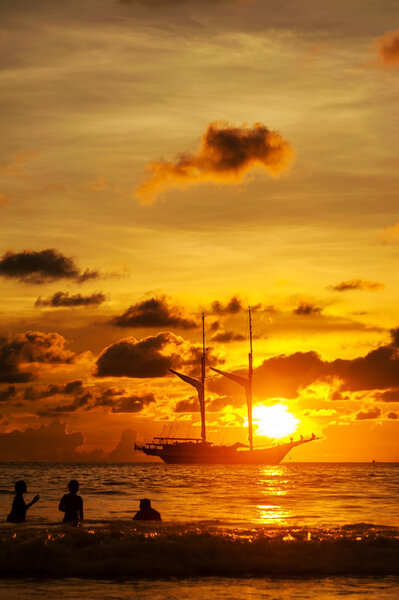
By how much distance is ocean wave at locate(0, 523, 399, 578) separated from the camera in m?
20.5

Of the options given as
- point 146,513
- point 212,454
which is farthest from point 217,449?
point 146,513

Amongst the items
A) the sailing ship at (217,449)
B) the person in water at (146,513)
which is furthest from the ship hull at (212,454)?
the person in water at (146,513)

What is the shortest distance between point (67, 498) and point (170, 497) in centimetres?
3014

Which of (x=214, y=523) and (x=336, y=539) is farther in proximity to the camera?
(x=214, y=523)

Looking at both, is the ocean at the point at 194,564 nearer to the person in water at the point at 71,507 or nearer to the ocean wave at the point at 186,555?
the ocean wave at the point at 186,555

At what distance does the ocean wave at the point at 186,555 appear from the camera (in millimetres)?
20469

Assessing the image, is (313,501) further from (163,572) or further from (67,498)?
(163,572)

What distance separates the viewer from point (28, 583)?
18.4 metres

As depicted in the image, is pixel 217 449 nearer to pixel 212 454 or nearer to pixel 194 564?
pixel 212 454

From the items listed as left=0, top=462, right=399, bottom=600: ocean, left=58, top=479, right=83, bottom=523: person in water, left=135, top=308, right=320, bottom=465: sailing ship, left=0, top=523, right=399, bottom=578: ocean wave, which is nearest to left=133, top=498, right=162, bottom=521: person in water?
left=0, top=462, right=399, bottom=600: ocean

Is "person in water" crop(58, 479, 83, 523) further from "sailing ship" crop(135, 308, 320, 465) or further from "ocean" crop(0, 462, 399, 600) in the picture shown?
"sailing ship" crop(135, 308, 320, 465)

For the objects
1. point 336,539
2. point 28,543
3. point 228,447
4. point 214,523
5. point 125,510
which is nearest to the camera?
point 28,543

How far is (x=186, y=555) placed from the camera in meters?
21.5

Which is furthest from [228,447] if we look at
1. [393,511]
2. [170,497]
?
[393,511]
